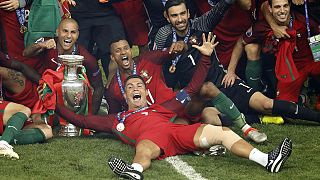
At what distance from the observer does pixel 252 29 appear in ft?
28.2

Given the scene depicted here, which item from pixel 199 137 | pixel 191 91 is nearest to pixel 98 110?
pixel 191 91

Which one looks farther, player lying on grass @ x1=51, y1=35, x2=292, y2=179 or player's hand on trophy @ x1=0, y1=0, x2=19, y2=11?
player's hand on trophy @ x1=0, y1=0, x2=19, y2=11

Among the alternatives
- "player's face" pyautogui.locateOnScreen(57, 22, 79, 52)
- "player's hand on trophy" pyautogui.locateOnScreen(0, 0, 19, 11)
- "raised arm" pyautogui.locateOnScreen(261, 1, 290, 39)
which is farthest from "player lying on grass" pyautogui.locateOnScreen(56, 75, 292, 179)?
"raised arm" pyautogui.locateOnScreen(261, 1, 290, 39)

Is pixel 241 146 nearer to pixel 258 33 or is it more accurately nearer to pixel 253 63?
pixel 253 63

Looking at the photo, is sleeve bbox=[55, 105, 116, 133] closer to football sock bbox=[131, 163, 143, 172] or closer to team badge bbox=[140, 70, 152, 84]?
team badge bbox=[140, 70, 152, 84]

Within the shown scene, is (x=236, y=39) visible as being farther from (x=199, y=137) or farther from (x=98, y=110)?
(x=199, y=137)

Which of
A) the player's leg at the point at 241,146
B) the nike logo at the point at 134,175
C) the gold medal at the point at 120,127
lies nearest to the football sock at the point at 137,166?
the nike logo at the point at 134,175

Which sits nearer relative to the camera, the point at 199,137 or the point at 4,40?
the point at 199,137

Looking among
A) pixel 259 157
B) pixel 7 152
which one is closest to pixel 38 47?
pixel 7 152

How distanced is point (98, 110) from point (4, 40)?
3.85 feet

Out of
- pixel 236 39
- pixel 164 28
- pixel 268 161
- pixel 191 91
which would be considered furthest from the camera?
pixel 236 39

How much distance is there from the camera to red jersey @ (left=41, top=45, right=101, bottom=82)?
8.30 meters

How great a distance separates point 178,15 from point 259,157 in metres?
2.05

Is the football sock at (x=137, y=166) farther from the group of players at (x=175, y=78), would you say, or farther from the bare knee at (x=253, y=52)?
the bare knee at (x=253, y=52)
